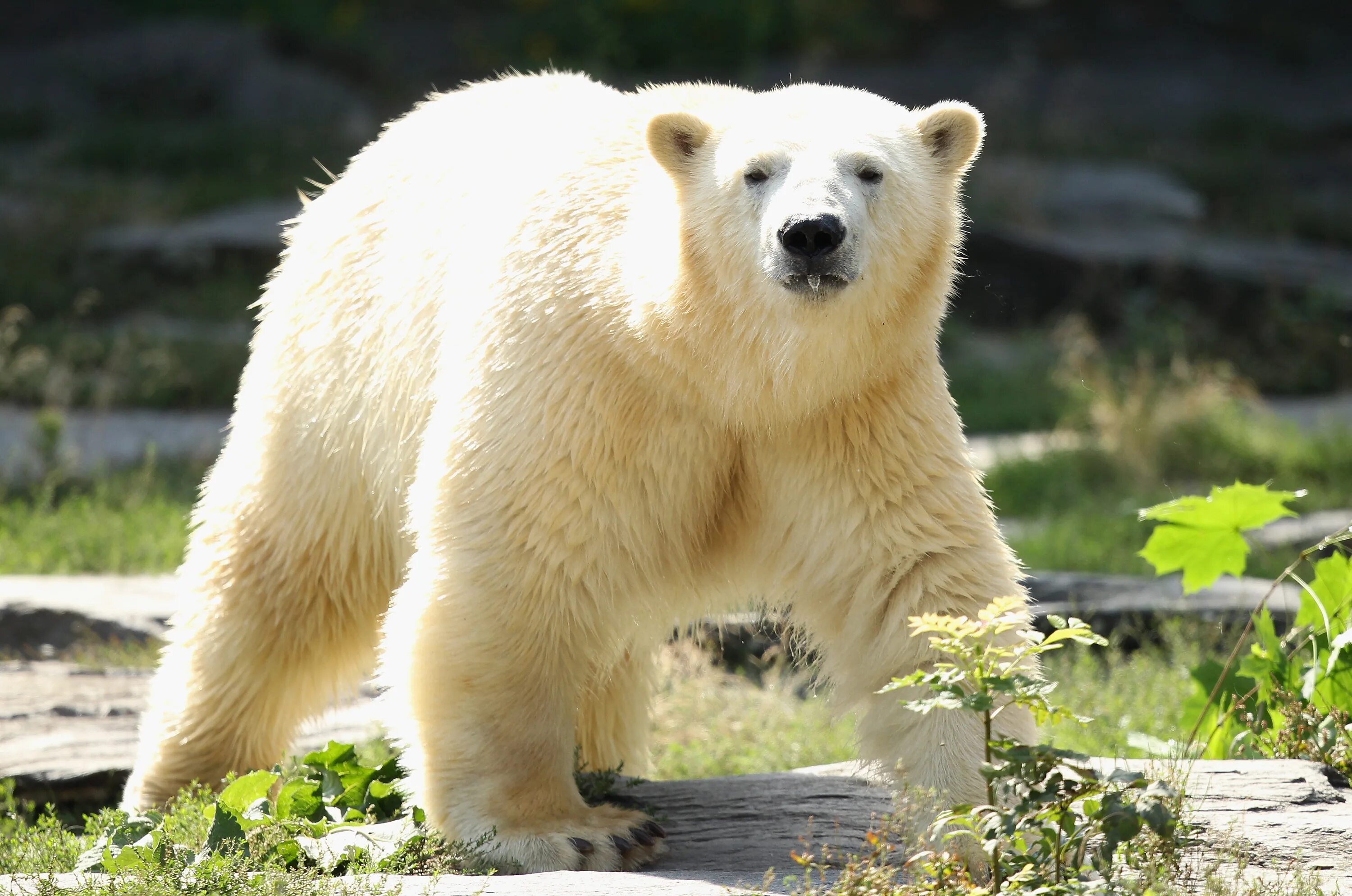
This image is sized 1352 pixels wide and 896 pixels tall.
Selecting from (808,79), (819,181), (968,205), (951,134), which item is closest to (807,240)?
(819,181)

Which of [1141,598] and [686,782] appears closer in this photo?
[686,782]

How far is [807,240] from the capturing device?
2926mm

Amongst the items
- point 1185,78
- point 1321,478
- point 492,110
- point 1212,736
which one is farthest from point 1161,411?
point 1185,78

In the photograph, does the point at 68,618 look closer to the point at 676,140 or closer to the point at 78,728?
the point at 78,728

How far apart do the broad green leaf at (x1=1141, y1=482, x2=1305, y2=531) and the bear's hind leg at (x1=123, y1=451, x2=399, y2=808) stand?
1825 millimetres

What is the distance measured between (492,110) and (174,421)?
4.96m

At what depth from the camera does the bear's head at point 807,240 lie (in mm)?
2984

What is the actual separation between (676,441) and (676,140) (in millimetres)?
598

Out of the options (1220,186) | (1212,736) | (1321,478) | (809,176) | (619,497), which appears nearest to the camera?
(809,176)

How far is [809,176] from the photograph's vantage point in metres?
3.02

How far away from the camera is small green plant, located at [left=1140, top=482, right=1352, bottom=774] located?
3.49 m

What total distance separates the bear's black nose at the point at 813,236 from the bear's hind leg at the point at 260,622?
1.46 metres

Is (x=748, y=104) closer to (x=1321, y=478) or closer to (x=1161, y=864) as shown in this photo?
(x=1161, y=864)

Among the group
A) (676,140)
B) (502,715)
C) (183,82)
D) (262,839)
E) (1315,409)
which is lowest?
(262,839)
